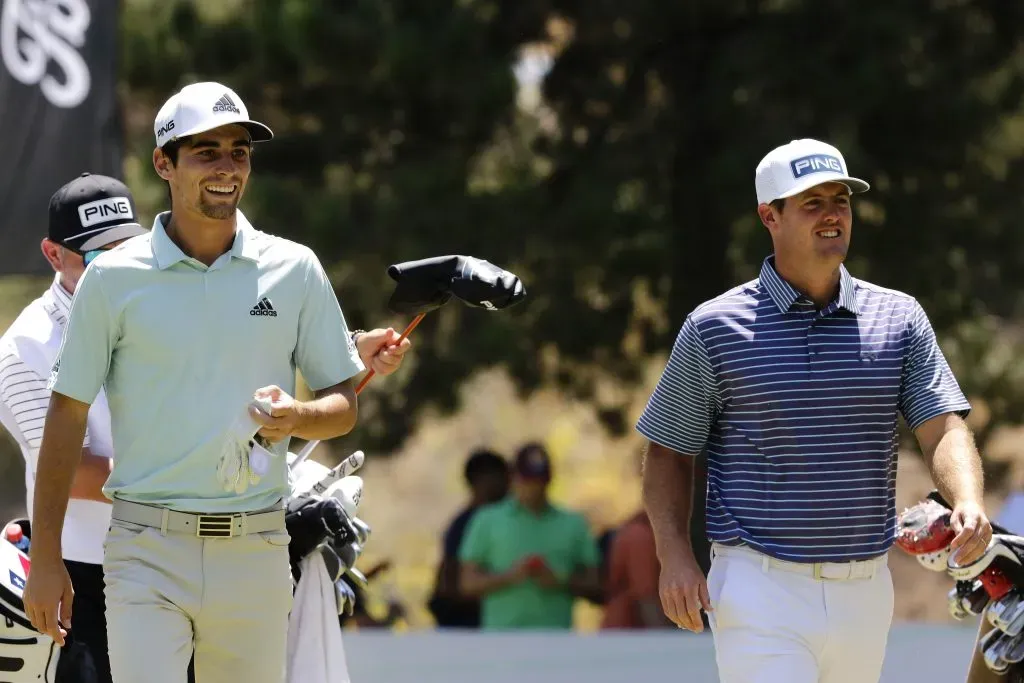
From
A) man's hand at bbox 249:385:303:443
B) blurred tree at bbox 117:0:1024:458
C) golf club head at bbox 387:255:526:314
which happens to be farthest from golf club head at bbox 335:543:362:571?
blurred tree at bbox 117:0:1024:458

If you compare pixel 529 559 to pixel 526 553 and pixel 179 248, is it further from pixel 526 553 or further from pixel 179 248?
pixel 179 248

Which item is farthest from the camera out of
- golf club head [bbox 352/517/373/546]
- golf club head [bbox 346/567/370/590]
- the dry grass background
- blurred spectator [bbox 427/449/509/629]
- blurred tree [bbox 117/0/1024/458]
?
the dry grass background

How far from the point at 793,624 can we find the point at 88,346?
2054 mm

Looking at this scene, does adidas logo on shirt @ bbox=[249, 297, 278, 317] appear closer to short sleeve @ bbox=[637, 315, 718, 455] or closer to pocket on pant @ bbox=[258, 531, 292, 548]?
pocket on pant @ bbox=[258, 531, 292, 548]

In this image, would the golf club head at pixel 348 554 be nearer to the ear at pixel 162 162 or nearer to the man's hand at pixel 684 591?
the man's hand at pixel 684 591

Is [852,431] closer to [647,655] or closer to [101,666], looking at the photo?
[101,666]

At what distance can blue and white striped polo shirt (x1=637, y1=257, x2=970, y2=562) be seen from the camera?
4.94m

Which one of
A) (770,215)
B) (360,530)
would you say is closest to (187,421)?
(360,530)

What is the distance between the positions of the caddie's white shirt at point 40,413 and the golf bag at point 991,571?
2.45 m

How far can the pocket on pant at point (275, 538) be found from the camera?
467 cm

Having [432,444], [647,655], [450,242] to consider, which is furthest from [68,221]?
[432,444]

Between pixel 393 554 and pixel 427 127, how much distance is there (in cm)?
1609

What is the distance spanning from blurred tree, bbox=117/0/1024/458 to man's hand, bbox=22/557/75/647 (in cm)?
830

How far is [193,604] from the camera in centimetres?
455
